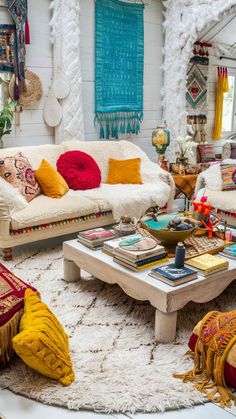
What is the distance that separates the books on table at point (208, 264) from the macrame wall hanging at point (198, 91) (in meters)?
4.53

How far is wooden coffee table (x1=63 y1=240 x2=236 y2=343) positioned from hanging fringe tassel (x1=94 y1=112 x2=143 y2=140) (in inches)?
120

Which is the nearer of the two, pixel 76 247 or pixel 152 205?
pixel 76 247

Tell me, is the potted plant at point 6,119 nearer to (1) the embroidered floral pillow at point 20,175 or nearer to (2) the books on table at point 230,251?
(1) the embroidered floral pillow at point 20,175

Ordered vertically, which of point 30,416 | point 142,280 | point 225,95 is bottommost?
point 30,416

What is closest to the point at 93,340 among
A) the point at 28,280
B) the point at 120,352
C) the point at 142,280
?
the point at 120,352

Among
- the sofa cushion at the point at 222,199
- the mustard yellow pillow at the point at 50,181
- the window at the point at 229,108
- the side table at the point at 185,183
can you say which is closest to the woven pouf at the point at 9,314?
the mustard yellow pillow at the point at 50,181

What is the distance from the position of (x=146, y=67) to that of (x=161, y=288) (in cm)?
436

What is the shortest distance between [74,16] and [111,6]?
2.59ft

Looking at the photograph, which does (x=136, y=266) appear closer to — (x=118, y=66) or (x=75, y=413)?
(x=75, y=413)

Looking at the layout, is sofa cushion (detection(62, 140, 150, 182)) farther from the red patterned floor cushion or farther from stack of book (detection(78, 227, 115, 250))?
the red patterned floor cushion

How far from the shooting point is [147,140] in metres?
6.15

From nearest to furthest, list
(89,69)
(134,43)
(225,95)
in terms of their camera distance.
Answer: (89,69) < (134,43) < (225,95)

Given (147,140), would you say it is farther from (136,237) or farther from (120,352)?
(120,352)

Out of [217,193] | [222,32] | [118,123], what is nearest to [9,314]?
[217,193]
